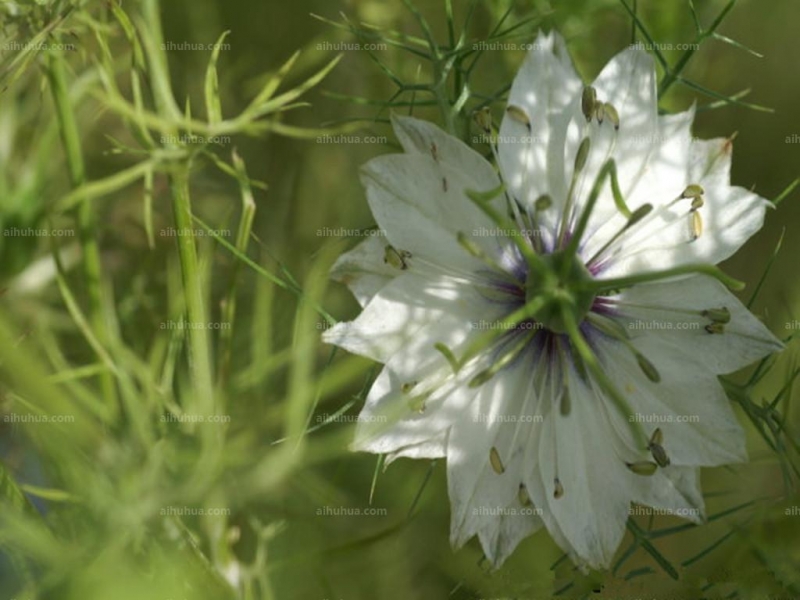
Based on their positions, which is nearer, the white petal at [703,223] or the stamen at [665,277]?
the stamen at [665,277]

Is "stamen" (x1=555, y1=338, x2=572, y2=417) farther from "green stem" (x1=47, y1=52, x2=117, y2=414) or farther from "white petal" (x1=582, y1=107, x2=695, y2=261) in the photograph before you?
"green stem" (x1=47, y1=52, x2=117, y2=414)

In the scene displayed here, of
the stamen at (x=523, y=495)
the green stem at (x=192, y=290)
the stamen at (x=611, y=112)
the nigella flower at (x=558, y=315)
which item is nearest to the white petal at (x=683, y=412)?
the nigella flower at (x=558, y=315)

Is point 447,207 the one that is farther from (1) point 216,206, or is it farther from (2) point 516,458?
(1) point 216,206

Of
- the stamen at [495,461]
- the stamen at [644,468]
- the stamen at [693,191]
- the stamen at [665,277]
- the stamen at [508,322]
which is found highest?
the stamen at [693,191]

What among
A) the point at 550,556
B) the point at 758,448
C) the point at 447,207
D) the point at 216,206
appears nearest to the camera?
the point at 447,207

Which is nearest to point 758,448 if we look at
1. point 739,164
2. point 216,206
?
point 739,164

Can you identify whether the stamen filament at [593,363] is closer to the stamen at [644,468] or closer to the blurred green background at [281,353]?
the stamen at [644,468]
